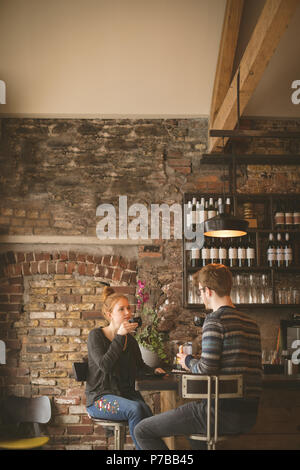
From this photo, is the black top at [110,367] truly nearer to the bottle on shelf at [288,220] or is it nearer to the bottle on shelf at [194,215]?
the bottle on shelf at [194,215]

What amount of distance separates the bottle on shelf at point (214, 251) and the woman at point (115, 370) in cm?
139

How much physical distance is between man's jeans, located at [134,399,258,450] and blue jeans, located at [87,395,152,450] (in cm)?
43

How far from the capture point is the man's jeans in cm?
271

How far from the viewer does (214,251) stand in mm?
4914

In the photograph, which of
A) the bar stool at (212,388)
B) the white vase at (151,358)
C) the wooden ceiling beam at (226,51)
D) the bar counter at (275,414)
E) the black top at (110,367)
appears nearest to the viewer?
the bar stool at (212,388)

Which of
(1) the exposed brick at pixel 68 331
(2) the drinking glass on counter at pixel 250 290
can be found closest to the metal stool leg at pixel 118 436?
(1) the exposed brick at pixel 68 331

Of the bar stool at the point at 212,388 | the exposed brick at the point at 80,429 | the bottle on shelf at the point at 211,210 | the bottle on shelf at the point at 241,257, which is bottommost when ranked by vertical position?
the exposed brick at the point at 80,429

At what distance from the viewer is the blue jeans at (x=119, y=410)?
328cm

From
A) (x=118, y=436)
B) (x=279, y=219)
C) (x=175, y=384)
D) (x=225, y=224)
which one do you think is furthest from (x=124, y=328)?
(x=279, y=219)

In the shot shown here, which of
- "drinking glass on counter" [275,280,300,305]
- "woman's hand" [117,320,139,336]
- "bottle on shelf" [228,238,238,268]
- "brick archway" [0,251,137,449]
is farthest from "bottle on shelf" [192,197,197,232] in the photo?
"woman's hand" [117,320,139,336]

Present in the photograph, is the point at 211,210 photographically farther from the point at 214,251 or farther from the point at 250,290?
the point at 250,290
